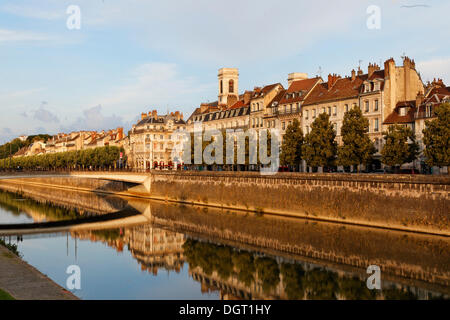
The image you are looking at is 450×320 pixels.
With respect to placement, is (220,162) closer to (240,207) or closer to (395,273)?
(240,207)

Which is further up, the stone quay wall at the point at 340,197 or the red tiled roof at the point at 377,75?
the red tiled roof at the point at 377,75

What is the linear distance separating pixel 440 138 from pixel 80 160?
288 feet

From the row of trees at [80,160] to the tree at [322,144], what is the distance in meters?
60.5

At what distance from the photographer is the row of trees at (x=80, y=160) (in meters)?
101

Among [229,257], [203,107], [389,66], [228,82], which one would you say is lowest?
[229,257]

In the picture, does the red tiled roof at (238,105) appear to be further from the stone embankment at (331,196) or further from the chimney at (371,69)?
the chimney at (371,69)

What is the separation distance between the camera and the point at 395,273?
85.9 ft

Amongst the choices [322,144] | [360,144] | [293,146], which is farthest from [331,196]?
[293,146]

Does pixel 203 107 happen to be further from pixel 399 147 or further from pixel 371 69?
pixel 399 147

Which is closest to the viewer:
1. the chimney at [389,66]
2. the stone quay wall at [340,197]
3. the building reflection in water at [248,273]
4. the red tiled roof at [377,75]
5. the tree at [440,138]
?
the building reflection in water at [248,273]

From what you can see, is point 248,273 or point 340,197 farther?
point 340,197

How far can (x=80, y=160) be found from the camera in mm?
109250

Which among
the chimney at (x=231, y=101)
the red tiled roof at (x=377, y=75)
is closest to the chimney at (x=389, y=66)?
the red tiled roof at (x=377, y=75)
